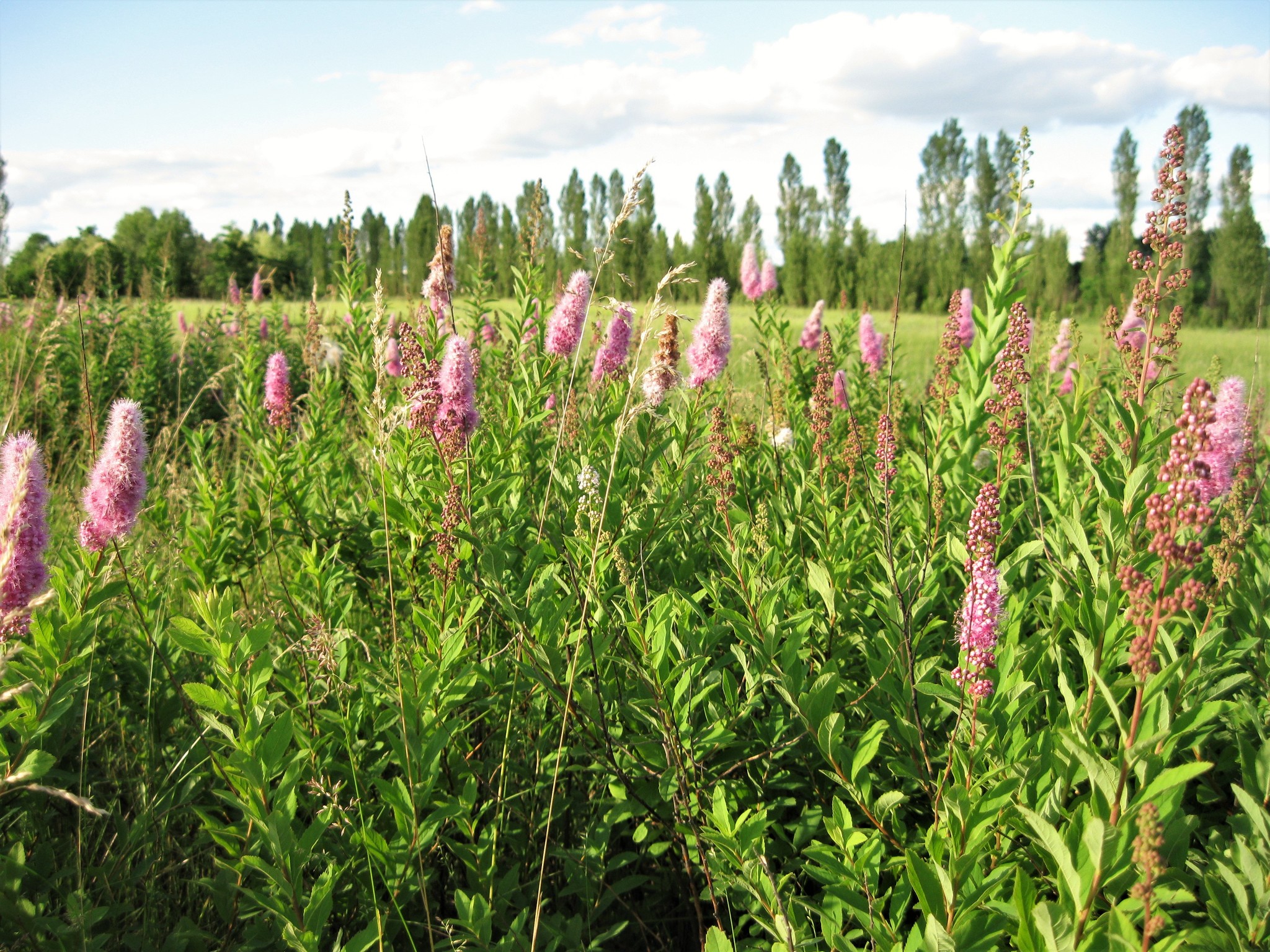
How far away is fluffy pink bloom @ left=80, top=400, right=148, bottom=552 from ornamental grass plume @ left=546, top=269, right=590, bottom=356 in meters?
1.55

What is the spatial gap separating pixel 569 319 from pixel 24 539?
1.97 m

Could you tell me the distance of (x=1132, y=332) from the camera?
3.06 m

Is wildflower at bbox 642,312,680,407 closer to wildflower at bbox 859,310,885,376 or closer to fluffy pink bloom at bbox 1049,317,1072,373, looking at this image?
wildflower at bbox 859,310,885,376

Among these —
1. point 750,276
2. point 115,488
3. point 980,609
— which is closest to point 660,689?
point 980,609

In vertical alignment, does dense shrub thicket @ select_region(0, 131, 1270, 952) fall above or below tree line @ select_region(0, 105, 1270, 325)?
below

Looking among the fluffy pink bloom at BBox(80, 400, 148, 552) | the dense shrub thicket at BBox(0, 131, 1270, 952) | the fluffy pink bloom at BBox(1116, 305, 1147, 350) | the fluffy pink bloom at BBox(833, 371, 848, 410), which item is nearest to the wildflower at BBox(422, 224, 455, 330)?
the dense shrub thicket at BBox(0, 131, 1270, 952)

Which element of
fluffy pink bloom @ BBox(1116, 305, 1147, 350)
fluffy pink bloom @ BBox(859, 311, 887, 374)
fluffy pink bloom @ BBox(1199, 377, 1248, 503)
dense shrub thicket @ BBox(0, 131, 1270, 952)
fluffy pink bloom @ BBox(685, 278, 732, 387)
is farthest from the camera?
fluffy pink bloom @ BBox(859, 311, 887, 374)

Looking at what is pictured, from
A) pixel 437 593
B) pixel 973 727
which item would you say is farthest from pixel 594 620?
pixel 973 727

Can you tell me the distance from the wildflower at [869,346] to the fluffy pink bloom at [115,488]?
4798 mm

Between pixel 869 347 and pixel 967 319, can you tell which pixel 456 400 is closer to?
pixel 869 347

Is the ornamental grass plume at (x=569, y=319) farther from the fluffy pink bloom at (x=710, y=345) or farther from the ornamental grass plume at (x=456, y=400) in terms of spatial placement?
the ornamental grass plume at (x=456, y=400)

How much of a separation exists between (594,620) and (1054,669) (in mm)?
1171

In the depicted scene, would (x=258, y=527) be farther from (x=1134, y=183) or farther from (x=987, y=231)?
(x=1134, y=183)

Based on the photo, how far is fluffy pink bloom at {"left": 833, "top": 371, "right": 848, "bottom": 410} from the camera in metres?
3.50
